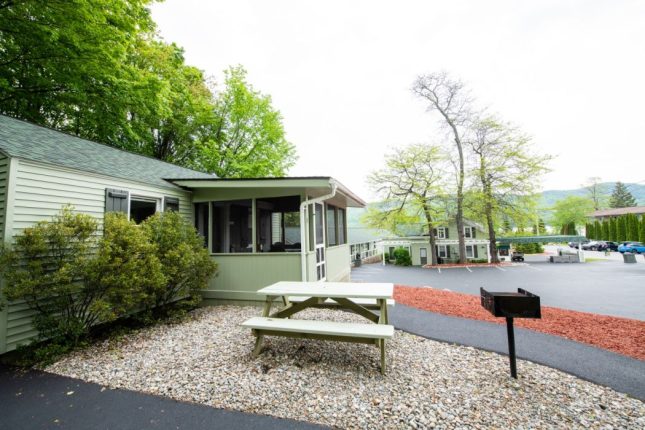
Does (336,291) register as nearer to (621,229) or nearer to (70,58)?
(70,58)

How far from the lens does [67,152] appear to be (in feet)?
16.3

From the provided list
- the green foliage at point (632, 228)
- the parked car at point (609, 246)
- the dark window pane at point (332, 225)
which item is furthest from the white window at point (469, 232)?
the dark window pane at point (332, 225)

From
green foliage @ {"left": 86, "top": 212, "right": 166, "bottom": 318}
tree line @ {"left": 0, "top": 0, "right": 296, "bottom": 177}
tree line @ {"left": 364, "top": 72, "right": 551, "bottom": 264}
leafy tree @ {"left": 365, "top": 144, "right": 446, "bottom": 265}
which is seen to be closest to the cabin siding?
green foliage @ {"left": 86, "top": 212, "right": 166, "bottom": 318}

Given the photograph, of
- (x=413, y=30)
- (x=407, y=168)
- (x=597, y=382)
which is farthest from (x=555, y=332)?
(x=407, y=168)

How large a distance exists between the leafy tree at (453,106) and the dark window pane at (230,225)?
17.6 m

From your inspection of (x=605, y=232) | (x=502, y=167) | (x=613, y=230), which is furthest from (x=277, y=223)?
(x=605, y=232)

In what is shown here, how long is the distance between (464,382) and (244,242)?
722 centimetres

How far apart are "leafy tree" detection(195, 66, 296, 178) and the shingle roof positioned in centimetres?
1046

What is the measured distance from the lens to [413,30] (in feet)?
37.5

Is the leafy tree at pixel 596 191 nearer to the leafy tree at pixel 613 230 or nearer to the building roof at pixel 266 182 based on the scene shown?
the leafy tree at pixel 613 230

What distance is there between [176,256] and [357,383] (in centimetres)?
406

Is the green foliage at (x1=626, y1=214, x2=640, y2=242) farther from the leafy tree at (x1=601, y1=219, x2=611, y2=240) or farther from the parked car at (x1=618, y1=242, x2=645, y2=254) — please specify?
the parked car at (x1=618, y1=242, x2=645, y2=254)

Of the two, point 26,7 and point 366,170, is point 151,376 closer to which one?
point 26,7

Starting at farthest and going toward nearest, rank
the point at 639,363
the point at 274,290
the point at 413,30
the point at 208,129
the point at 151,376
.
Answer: the point at 208,129
the point at 413,30
the point at 274,290
the point at 639,363
the point at 151,376
